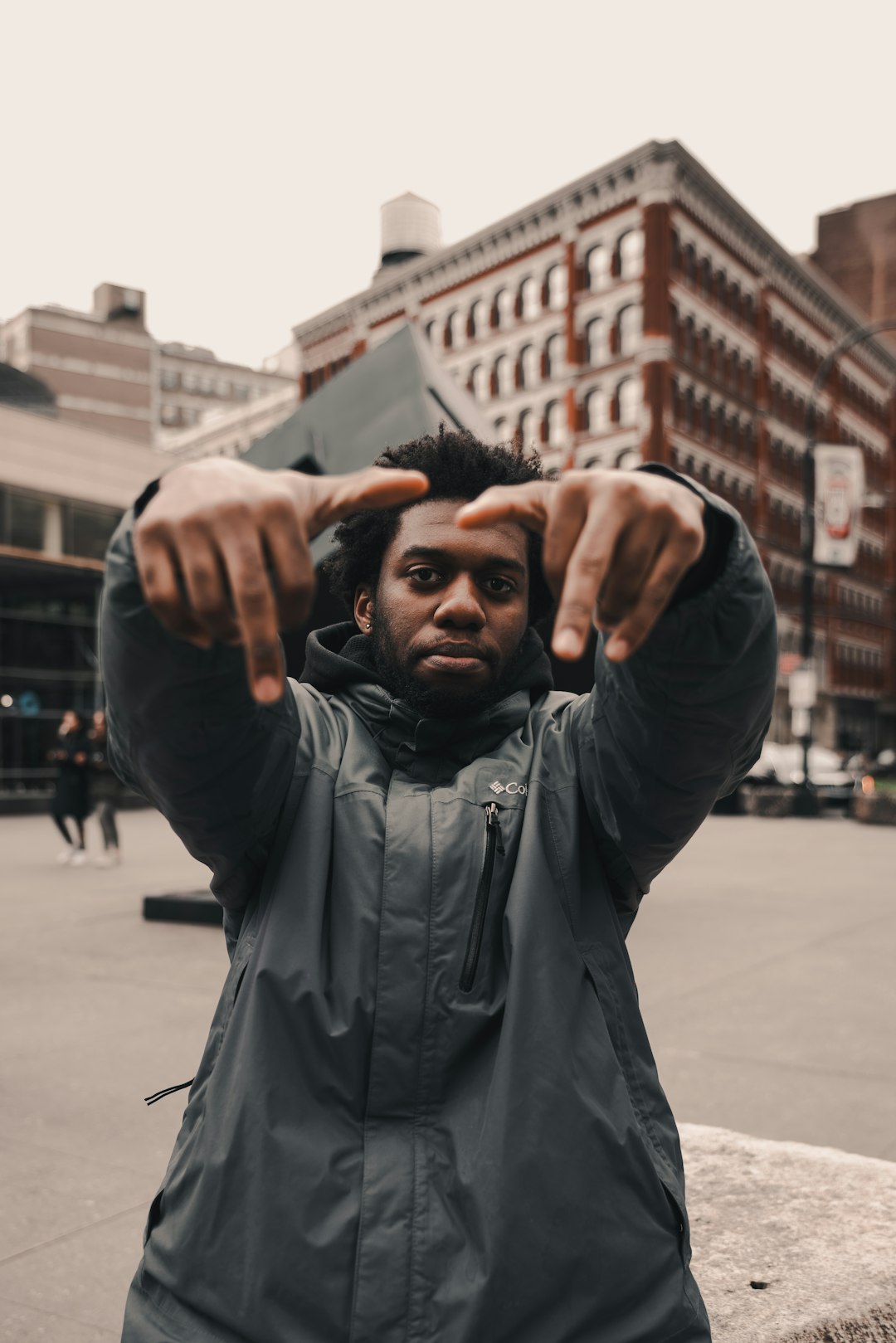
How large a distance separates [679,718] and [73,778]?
1148 cm

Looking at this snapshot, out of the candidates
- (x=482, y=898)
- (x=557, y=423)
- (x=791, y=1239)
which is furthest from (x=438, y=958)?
(x=557, y=423)

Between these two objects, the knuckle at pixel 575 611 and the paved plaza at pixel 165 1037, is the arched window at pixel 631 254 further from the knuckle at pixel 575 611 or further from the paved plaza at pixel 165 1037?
the knuckle at pixel 575 611

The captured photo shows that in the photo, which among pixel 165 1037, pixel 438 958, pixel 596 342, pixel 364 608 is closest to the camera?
pixel 438 958

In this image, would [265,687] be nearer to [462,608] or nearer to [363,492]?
[363,492]

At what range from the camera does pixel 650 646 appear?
4.91 feet

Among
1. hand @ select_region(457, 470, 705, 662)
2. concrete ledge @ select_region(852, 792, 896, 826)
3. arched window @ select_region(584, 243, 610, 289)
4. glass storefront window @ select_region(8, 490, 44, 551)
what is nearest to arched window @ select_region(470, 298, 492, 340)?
arched window @ select_region(584, 243, 610, 289)

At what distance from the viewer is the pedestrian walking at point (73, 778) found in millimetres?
12234

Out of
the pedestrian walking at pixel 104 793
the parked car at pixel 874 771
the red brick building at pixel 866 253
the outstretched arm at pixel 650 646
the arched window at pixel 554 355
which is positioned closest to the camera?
the outstretched arm at pixel 650 646

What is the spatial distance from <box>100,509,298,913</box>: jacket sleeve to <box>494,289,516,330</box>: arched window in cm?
4278

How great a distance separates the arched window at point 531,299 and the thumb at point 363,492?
1669 inches

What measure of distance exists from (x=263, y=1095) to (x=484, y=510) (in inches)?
35.1

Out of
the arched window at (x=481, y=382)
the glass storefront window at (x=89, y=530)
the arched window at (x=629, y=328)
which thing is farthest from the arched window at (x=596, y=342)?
the glass storefront window at (x=89, y=530)

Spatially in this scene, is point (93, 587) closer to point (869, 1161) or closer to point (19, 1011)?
point (19, 1011)

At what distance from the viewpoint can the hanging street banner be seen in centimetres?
2312
